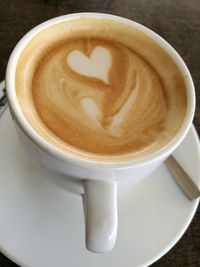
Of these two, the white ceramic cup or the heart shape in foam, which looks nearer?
the white ceramic cup

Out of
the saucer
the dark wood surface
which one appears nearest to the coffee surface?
the saucer

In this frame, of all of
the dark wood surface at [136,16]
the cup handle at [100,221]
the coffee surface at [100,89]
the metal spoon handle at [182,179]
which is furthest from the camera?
the dark wood surface at [136,16]

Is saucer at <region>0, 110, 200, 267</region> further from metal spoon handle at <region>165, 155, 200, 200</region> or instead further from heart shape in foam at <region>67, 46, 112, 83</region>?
heart shape in foam at <region>67, 46, 112, 83</region>

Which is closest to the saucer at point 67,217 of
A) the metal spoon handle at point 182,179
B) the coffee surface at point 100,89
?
the metal spoon handle at point 182,179

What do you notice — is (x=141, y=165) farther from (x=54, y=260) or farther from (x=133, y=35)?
(x=133, y=35)

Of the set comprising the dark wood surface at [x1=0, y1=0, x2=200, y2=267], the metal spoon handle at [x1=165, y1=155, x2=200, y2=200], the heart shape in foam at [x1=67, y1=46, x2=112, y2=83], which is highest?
the heart shape in foam at [x1=67, y1=46, x2=112, y2=83]

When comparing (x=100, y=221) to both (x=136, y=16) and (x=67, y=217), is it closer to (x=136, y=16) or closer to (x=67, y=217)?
(x=67, y=217)

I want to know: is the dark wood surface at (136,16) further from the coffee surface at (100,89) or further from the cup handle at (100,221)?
the cup handle at (100,221)
